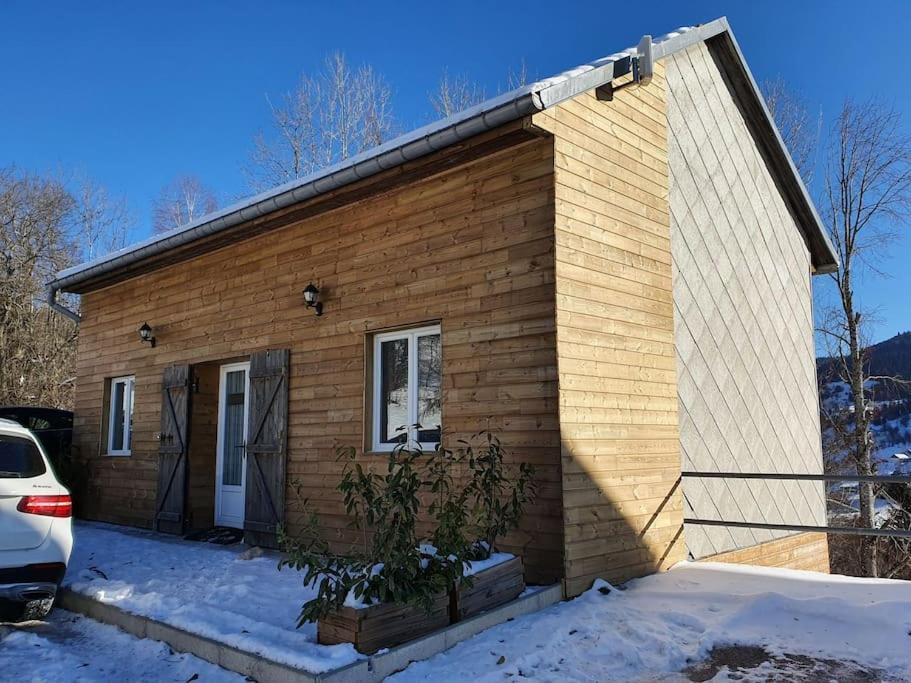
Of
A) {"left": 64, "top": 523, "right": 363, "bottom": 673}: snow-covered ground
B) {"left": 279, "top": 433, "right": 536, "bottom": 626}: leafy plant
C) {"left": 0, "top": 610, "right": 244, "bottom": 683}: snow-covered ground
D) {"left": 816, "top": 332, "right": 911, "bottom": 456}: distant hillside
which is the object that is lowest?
{"left": 0, "top": 610, "right": 244, "bottom": 683}: snow-covered ground

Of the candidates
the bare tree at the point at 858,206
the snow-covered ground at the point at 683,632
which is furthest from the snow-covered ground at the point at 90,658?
the bare tree at the point at 858,206

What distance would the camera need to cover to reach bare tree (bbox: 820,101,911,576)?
57.5 feet

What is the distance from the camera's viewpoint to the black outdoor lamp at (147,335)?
917cm

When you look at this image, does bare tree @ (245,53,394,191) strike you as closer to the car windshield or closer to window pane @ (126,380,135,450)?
window pane @ (126,380,135,450)

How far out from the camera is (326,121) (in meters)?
20.8

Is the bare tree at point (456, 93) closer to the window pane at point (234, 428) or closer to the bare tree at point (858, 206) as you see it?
the bare tree at point (858, 206)

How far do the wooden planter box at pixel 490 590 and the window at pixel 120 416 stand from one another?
22.6 feet

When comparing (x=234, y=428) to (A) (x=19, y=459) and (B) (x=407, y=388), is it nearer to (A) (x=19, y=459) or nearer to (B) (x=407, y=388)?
(B) (x=407, y=388)

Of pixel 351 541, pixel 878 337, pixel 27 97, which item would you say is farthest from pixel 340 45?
pixel 351 541

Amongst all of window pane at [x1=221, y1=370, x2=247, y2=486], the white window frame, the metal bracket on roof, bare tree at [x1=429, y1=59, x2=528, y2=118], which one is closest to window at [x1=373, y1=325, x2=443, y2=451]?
window pane at [x1=221, y1=370, x2=247, y2=486]

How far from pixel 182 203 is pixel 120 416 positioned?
1877 cm

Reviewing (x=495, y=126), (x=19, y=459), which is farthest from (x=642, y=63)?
(x=19, y=459)

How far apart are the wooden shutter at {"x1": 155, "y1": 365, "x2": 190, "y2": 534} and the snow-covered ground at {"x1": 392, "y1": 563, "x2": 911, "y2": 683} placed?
529 centimetres

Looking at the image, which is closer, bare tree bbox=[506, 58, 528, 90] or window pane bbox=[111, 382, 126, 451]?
window pane bbox=[111, 382, 126, 451]
